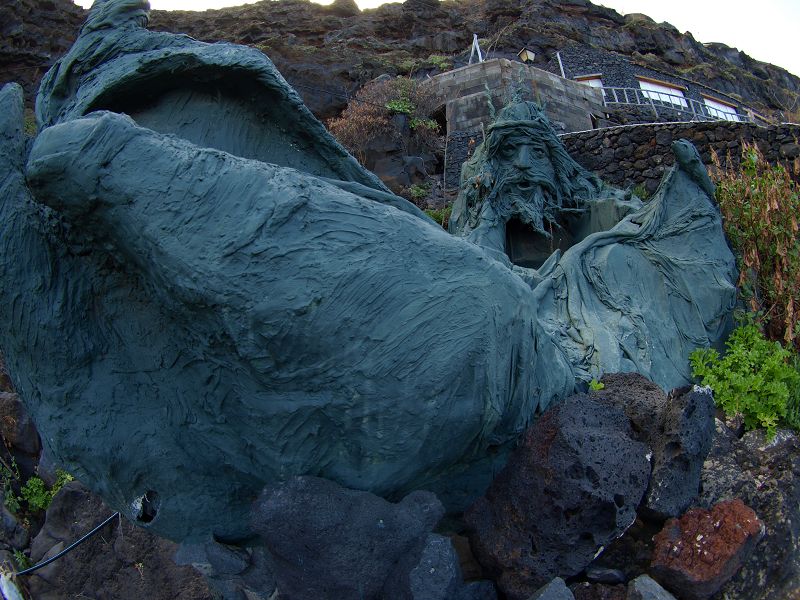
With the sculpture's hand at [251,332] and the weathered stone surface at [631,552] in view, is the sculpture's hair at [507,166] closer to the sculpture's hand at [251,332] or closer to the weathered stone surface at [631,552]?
→ the sculpture's hand at [251,332]

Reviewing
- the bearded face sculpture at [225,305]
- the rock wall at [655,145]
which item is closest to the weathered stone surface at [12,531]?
the bearded face sculpture at [225,305]

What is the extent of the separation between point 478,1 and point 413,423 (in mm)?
25746

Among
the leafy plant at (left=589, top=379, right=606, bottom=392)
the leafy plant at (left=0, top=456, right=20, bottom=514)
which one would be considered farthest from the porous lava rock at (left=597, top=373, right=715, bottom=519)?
the leafy plant at (left=0, top=456, right=20, bottom=514)

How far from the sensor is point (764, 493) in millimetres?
2219

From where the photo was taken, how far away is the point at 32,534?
539cm

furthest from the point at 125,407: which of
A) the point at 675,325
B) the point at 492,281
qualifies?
the point at 675,325

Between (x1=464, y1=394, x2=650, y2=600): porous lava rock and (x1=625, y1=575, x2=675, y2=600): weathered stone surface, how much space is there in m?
0.14

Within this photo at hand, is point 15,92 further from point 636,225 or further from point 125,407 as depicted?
point 636,225

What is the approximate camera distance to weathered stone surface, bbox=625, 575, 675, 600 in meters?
1.89

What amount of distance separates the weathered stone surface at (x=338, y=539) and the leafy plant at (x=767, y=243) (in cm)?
225

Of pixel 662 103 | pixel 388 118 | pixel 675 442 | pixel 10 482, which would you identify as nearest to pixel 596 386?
pixel 675 442

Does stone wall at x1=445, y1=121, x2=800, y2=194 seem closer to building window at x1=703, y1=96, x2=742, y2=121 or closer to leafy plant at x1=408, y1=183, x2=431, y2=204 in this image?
leafy plant at x1=408, y1=183, x2=431, y2=204

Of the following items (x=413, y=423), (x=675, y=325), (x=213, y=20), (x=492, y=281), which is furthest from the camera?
(x=213, y=20)

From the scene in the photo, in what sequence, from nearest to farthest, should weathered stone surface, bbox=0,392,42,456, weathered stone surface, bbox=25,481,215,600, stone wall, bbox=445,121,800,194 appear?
weathered stone surface, bbox=25,481,215,600
weathered stone surface, bbox=0,392,42,456
stone wall, bbox=445,121,800,194
